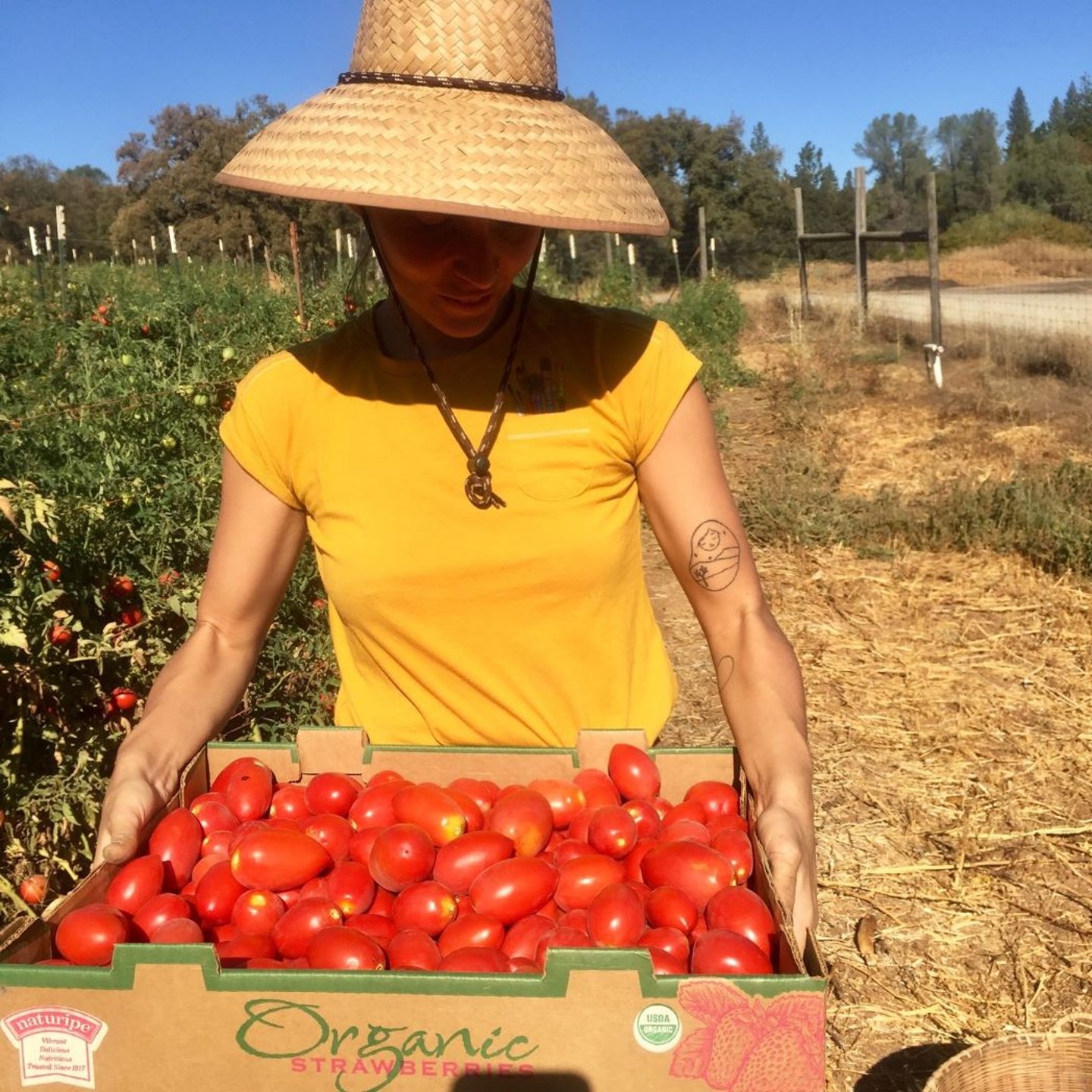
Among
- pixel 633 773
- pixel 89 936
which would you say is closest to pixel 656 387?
pixel 633 773

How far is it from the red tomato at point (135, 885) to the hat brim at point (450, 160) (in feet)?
3.05

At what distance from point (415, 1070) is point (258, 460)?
1005mm

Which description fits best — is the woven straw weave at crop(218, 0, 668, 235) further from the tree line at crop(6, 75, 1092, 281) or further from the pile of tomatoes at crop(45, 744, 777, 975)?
the tree line at crop(6, 75, 1092, 281)

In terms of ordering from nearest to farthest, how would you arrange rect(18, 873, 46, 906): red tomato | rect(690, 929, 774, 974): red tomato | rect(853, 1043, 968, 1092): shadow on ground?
rect(690, 929, 774, 974): red tomato → rect(18, 873, 46, 906): red tomato → rect(853, 1043, 968, 1092): shadow on ground

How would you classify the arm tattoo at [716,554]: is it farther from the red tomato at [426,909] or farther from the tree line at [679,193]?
the tree line at [679,193]

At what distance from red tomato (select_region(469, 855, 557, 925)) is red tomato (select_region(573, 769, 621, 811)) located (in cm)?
18

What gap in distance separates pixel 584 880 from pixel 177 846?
58 centimetres

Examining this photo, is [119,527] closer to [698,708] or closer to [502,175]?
[502,175]

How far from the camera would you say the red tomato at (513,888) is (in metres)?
1.49

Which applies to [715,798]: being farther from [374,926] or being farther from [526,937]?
[374,926]

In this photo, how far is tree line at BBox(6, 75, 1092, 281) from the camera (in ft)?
82.4

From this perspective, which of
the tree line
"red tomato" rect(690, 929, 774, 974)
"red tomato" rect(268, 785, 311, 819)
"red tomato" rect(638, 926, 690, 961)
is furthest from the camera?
the tree line

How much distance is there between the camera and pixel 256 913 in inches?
57.9

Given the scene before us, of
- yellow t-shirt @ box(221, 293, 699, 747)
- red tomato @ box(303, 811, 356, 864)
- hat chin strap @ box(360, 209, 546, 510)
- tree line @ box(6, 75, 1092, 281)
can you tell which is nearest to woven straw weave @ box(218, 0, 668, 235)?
hat chin strap @ box(360, 209, 546, 510)
